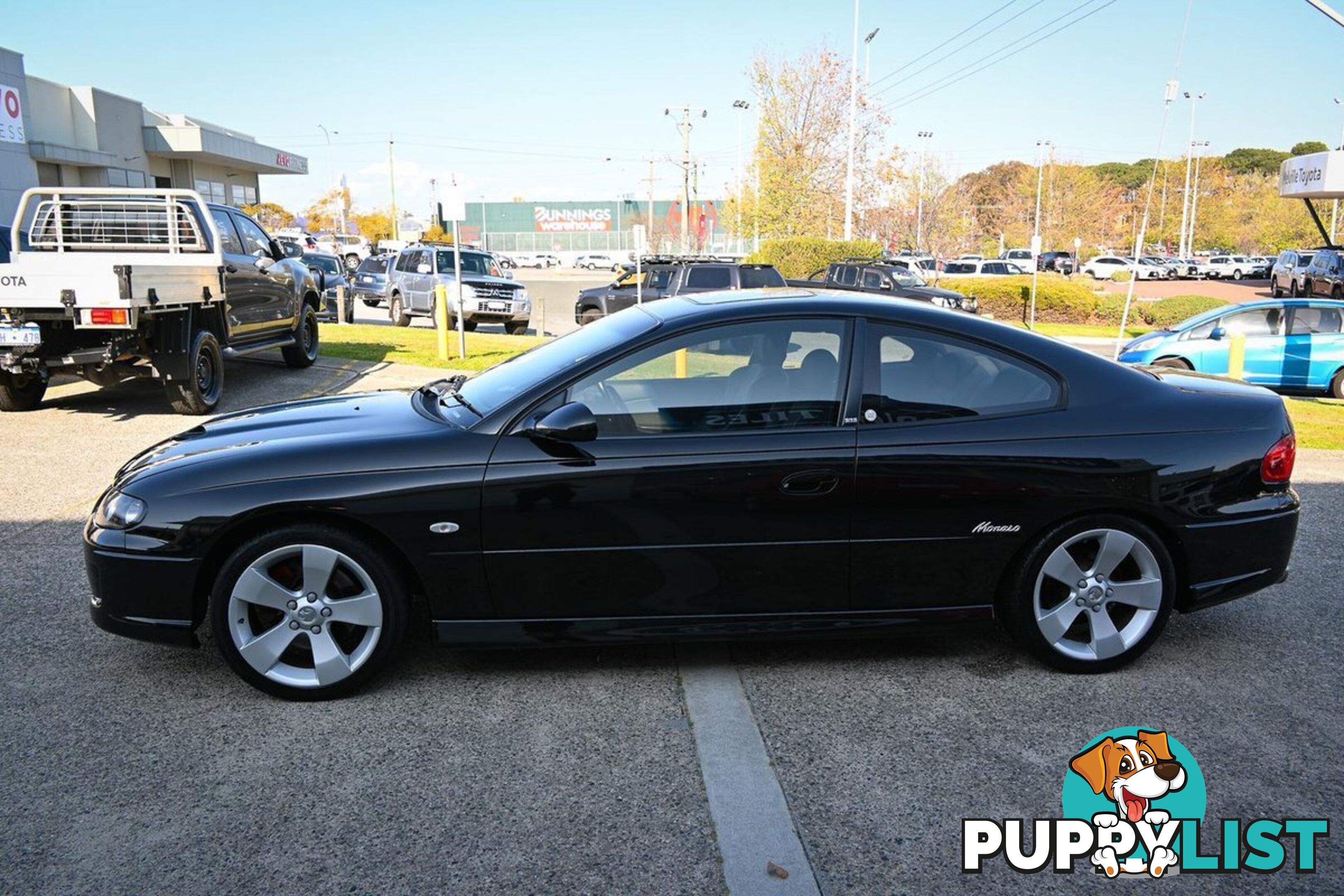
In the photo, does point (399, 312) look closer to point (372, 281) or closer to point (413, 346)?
point (372, 281)

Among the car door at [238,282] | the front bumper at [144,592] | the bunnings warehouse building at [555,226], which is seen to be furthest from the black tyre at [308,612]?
the bunnings warehouse building at [555,226]

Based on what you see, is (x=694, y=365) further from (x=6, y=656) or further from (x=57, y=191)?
(x=57, y=191)

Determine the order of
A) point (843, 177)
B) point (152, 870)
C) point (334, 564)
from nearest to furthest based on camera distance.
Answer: point (152, 870), point (334, 564), point (843, 177)

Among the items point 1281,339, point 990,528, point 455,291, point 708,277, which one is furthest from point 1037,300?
point 990,528

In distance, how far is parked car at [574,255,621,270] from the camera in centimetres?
8450

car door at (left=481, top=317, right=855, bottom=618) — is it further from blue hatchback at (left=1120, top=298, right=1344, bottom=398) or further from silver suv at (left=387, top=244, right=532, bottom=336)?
A: silver suv at (left=387, top=244, right=532, bottom=336)

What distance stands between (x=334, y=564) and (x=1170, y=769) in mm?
3111

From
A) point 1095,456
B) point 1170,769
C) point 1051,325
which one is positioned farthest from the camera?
point 1051,325

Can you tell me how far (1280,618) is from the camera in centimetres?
515

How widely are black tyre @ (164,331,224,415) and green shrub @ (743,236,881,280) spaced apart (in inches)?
929

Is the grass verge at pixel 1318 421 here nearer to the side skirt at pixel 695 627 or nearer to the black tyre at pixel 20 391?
the side skirt at pixel 695 627

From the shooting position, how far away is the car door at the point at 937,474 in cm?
419

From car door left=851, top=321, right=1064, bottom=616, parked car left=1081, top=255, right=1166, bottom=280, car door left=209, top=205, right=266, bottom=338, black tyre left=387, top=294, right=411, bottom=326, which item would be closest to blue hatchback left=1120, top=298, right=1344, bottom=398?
car door left=209, top=205, right=266, bottom=338

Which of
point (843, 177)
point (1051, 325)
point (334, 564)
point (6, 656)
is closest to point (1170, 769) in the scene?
point (334, 564)
